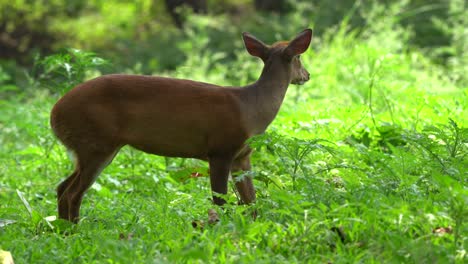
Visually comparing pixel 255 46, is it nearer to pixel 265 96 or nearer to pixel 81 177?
pixel 265 96

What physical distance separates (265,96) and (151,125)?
2.75 feet

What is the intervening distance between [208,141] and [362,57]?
5.27 metres

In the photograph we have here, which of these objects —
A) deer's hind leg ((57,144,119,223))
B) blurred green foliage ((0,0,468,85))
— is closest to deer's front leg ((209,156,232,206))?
deer's hind leg ((57,144,119,223))

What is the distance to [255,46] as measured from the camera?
587 centimetres

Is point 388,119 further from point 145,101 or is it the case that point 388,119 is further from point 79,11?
point 79,11

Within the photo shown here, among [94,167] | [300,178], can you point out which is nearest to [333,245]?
[300,178]

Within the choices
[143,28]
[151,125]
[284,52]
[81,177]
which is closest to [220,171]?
[151,125]

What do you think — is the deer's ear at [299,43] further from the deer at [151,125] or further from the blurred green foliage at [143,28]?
the blurred green foliage at [143,28]

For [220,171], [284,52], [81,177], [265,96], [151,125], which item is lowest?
[81,177]

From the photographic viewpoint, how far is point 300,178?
4918mm

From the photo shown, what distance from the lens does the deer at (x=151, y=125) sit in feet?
17.5

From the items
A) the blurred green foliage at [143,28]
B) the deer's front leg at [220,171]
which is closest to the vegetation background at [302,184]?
the deer's front leg at [220,171]

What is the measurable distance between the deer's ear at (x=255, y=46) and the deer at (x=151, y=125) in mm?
514

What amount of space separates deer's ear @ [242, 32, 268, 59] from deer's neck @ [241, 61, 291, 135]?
98mm
